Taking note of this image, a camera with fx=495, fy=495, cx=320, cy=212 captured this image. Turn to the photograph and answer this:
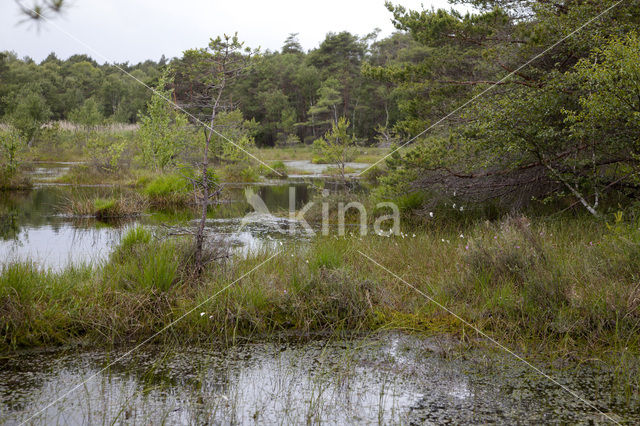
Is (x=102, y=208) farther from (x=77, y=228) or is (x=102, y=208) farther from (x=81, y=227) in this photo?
(x=77, y=228)

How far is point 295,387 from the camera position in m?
3.45

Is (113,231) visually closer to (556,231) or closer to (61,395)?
(61,395)

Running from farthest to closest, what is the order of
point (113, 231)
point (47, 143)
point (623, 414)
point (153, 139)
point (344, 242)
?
point (47, 143) < point (153, 139) < point (113, 231) < point (344, 242) < point (623, 414)

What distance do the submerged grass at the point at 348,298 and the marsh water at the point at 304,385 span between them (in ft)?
0.85

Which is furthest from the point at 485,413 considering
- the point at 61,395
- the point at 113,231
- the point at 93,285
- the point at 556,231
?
the point at 113,231

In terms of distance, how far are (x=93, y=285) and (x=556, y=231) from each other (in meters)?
5.68

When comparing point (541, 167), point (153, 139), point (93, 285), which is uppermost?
point (153, 139)

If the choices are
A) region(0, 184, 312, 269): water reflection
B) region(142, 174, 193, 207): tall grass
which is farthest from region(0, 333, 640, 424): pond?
region(142, 174, 193, 207): tall grass

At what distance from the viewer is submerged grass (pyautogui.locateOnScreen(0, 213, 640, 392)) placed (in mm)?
4164

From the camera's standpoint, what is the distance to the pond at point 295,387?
303cm

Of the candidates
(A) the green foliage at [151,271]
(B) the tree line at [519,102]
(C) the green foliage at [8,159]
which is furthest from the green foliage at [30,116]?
(A) the green foliage at [151,271]

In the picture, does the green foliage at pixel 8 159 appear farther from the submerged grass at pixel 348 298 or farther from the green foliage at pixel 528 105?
the submerged grass at pixel 348 298

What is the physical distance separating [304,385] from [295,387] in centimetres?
7

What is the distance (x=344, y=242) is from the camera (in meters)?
7.23
